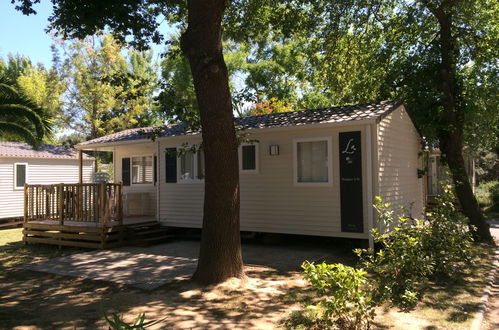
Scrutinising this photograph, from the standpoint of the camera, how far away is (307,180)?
9.60 metres

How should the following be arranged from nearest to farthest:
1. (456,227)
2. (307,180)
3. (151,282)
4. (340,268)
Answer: (340,268) < (151,282) < (456,227) < (307,180)

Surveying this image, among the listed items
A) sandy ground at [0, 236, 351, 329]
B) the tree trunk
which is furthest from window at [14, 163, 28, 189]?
the tree trunk

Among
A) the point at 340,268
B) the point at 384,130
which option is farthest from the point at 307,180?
the point at 340,268

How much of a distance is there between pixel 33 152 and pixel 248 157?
11.9m

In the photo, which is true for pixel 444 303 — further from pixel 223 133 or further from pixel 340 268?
pixel 223 133

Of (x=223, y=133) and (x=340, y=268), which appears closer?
(x=340, y=268)

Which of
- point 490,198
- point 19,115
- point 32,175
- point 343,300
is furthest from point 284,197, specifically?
point 490,198

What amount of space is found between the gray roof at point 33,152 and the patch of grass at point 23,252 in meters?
5.51

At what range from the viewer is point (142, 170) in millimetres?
13992

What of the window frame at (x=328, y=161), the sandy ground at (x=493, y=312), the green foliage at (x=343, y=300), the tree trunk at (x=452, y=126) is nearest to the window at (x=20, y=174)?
A: the window frame at (x=328, y=161)

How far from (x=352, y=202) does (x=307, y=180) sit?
49.2 inches

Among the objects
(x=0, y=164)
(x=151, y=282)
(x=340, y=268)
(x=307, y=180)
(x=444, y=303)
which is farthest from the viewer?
(x=0, y=164)

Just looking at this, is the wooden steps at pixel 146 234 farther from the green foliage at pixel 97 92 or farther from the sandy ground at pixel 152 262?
the green foliage at pixel 97 92

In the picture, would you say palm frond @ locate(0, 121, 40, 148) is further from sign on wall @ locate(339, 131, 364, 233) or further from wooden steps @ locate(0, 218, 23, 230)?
sign on wall @ locate(339, 131, 364, 233)
